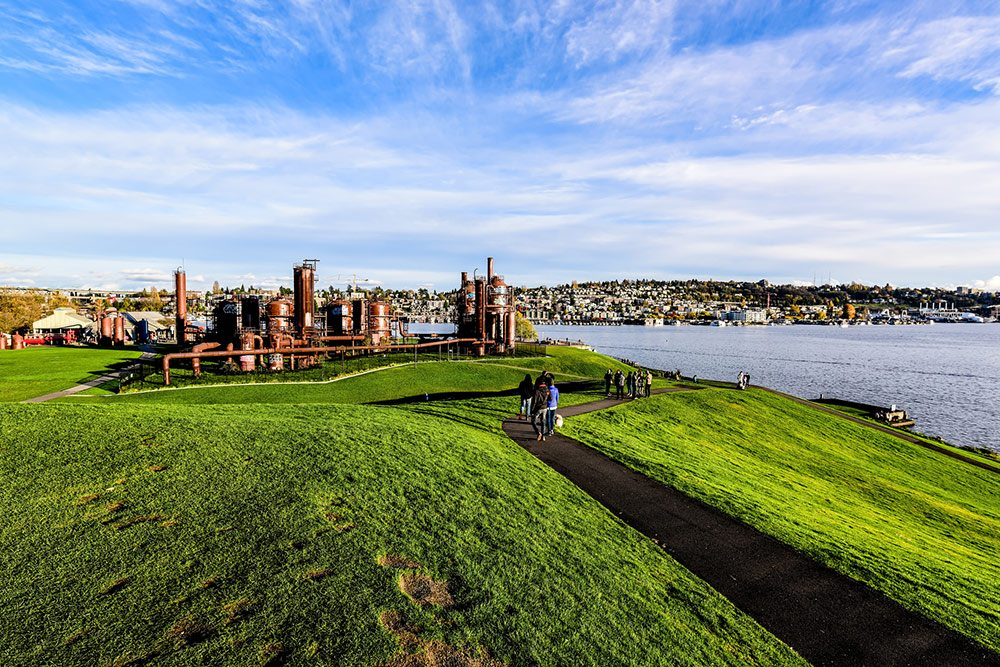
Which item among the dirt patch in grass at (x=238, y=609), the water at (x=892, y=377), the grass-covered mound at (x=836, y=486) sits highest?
the dirt patch in grass at (x=238, y=609)

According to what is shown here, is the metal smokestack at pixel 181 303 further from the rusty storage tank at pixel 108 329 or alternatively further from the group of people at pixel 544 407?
the group of people at pixel 544 407

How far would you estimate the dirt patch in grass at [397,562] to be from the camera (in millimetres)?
8016

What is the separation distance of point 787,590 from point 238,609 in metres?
9.15

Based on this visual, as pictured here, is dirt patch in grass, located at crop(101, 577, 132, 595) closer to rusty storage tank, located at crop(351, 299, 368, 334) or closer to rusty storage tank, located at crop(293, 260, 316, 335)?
rusty storage tank, located at crop(293, 260, 316, 335)

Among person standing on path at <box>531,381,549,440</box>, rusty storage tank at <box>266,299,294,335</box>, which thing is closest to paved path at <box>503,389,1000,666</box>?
person standing on path at <box>531,381,549,440</box>

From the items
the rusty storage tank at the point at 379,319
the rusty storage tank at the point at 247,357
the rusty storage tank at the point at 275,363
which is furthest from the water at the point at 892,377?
the rusty storage tank at the point at 247,357

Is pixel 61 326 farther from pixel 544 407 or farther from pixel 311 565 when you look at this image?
pixel 311 565

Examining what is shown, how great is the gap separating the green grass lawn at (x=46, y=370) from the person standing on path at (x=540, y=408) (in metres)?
28.6

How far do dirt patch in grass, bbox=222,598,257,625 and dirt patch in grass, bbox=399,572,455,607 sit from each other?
2.01 metres

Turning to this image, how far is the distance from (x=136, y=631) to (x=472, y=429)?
1282 centimetres

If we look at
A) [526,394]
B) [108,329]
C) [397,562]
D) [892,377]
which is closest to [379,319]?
[526,394]

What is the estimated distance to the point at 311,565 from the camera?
7699 mm

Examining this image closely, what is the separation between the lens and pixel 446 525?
380 inches

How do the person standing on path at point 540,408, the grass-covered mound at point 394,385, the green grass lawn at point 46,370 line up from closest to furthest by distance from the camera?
the person standing on path at point 540,408 < the grass-covered mound at point 394,385 < the green grass lawn at point 46,370
